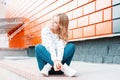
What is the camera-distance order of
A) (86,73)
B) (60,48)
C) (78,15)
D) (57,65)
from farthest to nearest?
1. (78,15)
2. (86,73)
3. (60,48)
4. (57,65)

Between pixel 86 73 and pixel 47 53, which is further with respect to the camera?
pixel 86 73

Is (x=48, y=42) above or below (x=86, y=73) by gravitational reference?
above

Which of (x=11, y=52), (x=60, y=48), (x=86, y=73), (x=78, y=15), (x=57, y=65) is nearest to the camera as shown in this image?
(x=57, y=65)

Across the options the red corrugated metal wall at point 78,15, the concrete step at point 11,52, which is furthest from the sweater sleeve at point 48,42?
the concrete step at point 11,52

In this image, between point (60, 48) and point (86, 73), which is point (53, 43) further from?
point (86, 73)

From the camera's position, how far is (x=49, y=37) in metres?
4.28

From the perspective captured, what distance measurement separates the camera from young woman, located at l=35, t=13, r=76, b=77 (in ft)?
13.9

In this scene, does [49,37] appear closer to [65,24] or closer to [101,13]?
[65,24]

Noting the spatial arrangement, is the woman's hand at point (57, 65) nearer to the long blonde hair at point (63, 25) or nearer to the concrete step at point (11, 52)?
the long blonde hair at point (63, 25)

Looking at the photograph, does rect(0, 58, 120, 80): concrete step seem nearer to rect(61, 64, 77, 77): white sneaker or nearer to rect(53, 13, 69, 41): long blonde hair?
rect(61, 64, 77, 77): white sneaker

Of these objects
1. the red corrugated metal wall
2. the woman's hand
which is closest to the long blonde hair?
the woman's hand

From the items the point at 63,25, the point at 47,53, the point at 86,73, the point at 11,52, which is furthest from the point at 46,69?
the point at 11,52

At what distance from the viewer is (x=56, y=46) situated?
4.27m

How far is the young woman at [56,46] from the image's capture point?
4.22 metres
